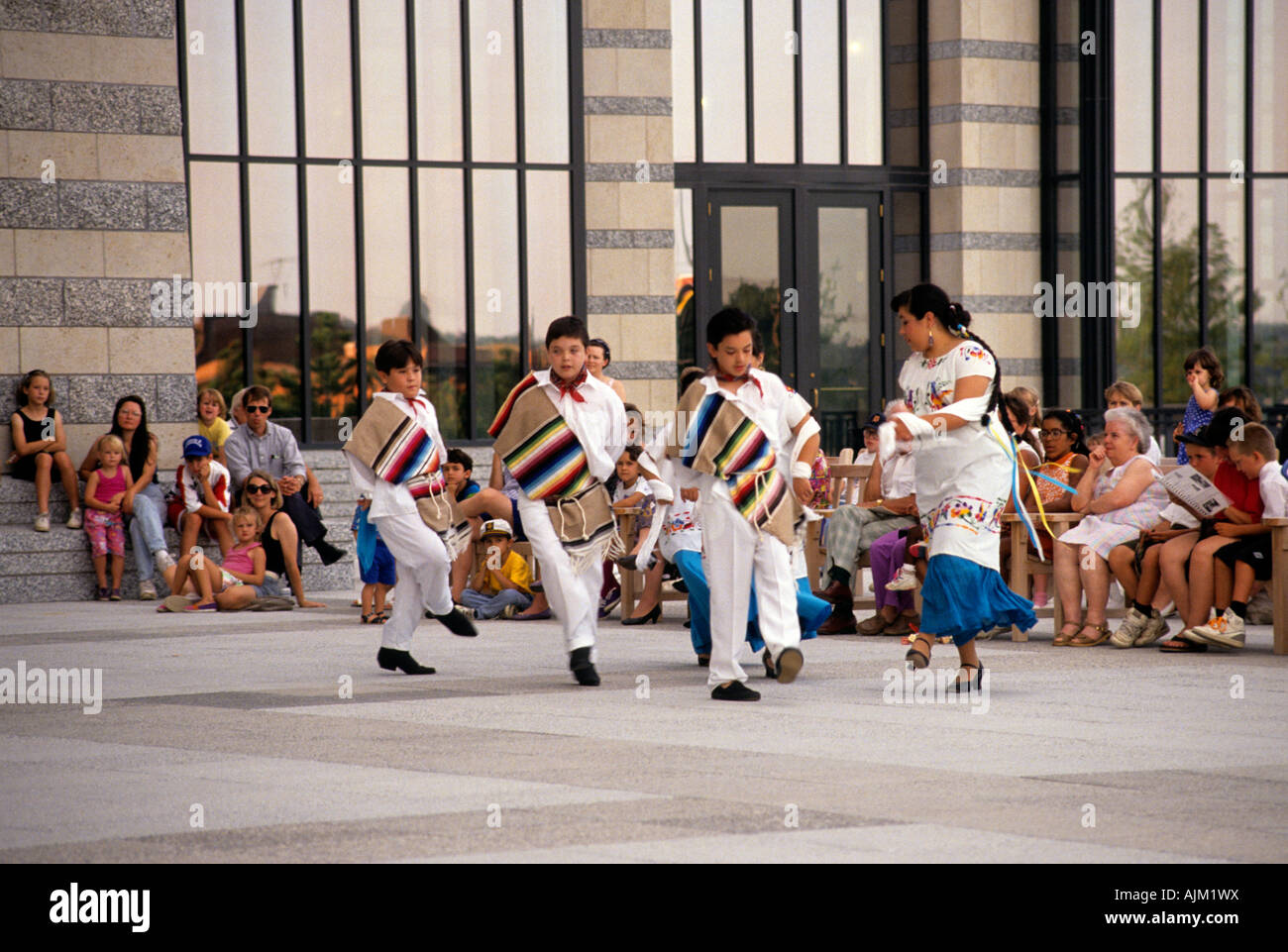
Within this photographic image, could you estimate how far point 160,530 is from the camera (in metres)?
16.2

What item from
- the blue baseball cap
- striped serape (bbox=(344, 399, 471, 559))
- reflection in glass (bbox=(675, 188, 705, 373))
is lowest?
the blue baseball cap

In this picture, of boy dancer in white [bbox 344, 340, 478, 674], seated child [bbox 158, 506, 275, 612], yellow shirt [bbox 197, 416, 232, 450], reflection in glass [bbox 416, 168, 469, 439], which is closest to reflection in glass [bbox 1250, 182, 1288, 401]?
reflection in glass [bbox 416, 168, 469, 439]

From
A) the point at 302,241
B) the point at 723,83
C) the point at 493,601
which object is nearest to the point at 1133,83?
the point at 723,83

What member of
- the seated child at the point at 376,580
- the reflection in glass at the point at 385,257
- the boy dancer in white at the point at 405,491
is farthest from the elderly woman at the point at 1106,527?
the reflection in glass at the point at 385,257

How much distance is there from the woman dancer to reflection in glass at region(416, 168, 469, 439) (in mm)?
10469

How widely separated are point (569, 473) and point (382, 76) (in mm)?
10123

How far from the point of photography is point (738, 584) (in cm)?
927

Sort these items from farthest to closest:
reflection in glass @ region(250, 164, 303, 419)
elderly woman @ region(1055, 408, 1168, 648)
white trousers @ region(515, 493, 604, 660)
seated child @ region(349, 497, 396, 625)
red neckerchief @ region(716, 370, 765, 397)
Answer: reflection in glass @ region(250, 164, 303, 419) → seated child @ region(349, 497, 396, 625) → elderly woman @ region(1055, 408, 1168, 648) → white trousers @ region(515, 493, 604, 660) → red neckerchief @ region(716, 370, 765, 397)

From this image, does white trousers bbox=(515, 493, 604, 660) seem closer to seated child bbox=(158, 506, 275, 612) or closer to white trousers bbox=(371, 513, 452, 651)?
white trousers bbox=(371, 513, 452, 651)

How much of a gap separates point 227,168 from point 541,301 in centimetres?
349

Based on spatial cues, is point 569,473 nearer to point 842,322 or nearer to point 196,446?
point 196,446

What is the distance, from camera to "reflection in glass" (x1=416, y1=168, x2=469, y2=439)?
1917cm

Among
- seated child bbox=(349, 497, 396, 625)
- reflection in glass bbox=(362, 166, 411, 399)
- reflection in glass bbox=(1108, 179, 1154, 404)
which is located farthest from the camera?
reflection in glass bbox=(1108, 179, 1154, 404)

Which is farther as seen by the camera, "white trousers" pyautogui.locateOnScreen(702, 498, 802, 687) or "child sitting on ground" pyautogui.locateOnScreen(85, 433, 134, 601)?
"child sitting on ground" pyautogui.locateOnScreen(85, 433, 134, 601)
